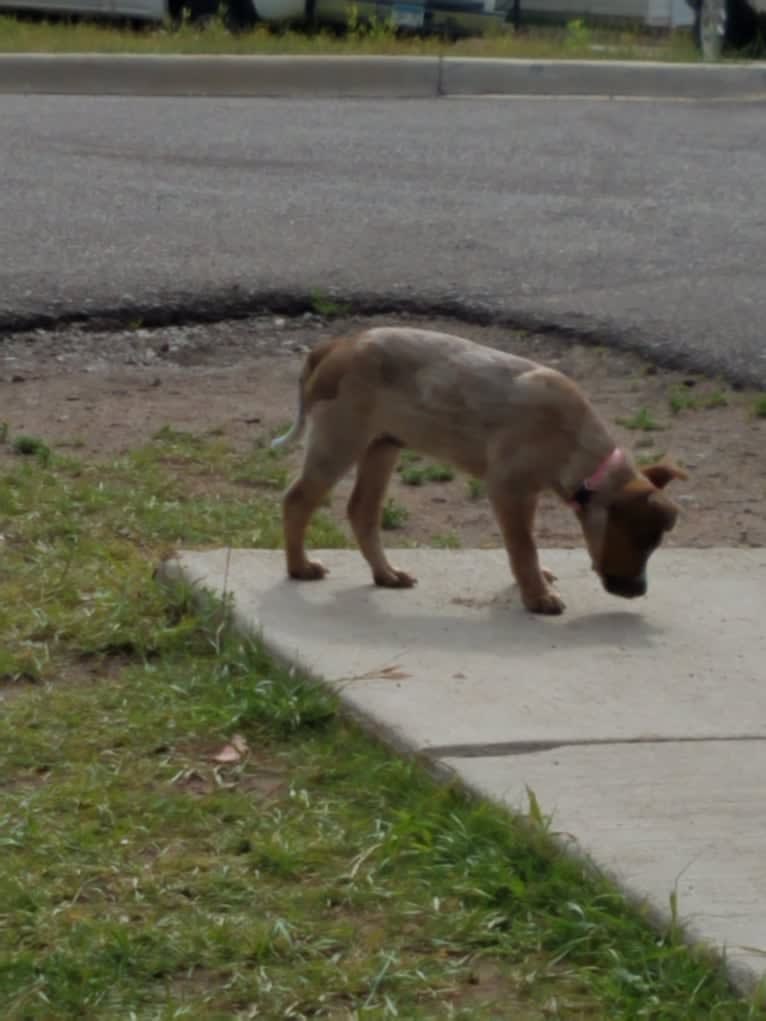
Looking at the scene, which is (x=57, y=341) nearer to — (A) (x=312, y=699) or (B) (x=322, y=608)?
(B) (x=322, y=608)

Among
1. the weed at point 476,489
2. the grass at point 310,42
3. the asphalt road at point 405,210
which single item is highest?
the grass at point 310,42

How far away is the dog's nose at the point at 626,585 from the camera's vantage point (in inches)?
197

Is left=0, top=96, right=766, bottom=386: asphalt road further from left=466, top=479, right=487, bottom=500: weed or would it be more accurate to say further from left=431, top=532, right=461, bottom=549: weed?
left=431, top=532, right=461, bottom=549: weed

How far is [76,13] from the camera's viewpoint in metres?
17.9

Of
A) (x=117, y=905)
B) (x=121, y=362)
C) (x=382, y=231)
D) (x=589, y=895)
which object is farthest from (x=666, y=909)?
(x=382, y=231)

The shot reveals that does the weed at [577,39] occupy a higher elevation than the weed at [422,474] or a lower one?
higher

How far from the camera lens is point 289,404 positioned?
708cm

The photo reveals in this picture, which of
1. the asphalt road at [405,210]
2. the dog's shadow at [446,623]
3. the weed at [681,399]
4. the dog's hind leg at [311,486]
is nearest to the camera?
the dog's shadow at [446,623]

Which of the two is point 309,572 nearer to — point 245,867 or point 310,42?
point 245,867

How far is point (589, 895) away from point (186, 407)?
3887mm

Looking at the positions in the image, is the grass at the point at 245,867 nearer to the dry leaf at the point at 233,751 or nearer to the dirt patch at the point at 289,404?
the dry leaf at the point at 233,751

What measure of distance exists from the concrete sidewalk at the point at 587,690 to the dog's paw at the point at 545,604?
0.03 metres

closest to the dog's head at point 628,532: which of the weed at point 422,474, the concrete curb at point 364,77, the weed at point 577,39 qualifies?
the weed at point 422,474

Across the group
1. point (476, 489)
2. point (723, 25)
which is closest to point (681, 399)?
point (476, 489)
